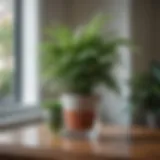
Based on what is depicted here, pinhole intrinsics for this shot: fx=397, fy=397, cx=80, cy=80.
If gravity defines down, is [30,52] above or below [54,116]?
above

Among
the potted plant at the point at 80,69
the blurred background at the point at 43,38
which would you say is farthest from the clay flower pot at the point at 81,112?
the blurred background at the point at 43,38

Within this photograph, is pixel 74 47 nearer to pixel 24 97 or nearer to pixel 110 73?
pixel 110 73

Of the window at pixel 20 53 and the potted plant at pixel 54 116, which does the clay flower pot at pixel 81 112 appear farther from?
the window at pixel 20 53

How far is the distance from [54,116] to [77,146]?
25 cm

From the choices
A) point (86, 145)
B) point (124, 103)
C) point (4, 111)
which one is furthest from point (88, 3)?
point (86, 145)

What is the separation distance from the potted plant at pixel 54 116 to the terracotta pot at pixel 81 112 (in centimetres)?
6

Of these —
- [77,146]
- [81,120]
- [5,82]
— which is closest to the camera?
[77,146]

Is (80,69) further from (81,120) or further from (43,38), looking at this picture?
(43,38)

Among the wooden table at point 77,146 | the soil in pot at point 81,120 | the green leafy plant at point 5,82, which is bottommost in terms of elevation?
the wooden table at point 77,146

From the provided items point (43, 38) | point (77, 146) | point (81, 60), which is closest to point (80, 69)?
point (81, 60)

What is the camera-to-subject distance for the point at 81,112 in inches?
56.6

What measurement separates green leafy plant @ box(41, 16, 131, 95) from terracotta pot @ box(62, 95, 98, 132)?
0.03 metres

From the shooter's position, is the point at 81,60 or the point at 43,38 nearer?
the point at 81,60

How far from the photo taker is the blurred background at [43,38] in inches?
79.2
